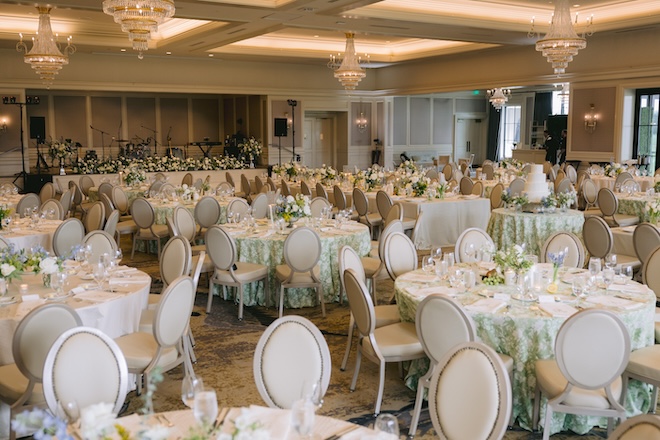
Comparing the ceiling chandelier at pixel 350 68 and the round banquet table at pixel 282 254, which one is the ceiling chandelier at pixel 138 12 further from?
the ceiling chandelier at pixel 350 68

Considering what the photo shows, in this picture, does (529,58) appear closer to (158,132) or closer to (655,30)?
(655,30)

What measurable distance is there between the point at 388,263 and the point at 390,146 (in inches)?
693

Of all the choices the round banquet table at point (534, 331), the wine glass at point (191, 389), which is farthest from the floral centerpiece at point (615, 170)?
the wine glass at point (191, 389)

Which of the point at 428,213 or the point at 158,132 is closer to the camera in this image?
the point at 428,213

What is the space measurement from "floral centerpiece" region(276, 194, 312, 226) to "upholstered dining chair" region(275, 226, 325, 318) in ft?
2.67

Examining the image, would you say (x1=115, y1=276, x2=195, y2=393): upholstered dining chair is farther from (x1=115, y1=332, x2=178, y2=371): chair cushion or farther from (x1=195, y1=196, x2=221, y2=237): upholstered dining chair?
(x1=195, y1=196, x2=221, y2=237): upholstered dining chair

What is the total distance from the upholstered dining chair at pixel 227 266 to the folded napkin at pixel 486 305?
9.71ft

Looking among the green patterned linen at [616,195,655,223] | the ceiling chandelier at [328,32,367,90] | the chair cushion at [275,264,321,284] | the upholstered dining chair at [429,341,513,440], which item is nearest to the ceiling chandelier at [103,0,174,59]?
the chair cushion at [275,264,321,284]

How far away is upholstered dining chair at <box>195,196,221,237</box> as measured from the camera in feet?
31.2

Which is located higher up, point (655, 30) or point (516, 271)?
point (655, 30)

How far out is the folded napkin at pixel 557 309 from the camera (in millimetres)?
4309

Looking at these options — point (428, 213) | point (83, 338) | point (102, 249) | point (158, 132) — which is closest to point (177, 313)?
point (83, 338)

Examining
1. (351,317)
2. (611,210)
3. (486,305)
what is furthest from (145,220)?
(611,210)

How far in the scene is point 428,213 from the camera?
10547mm
